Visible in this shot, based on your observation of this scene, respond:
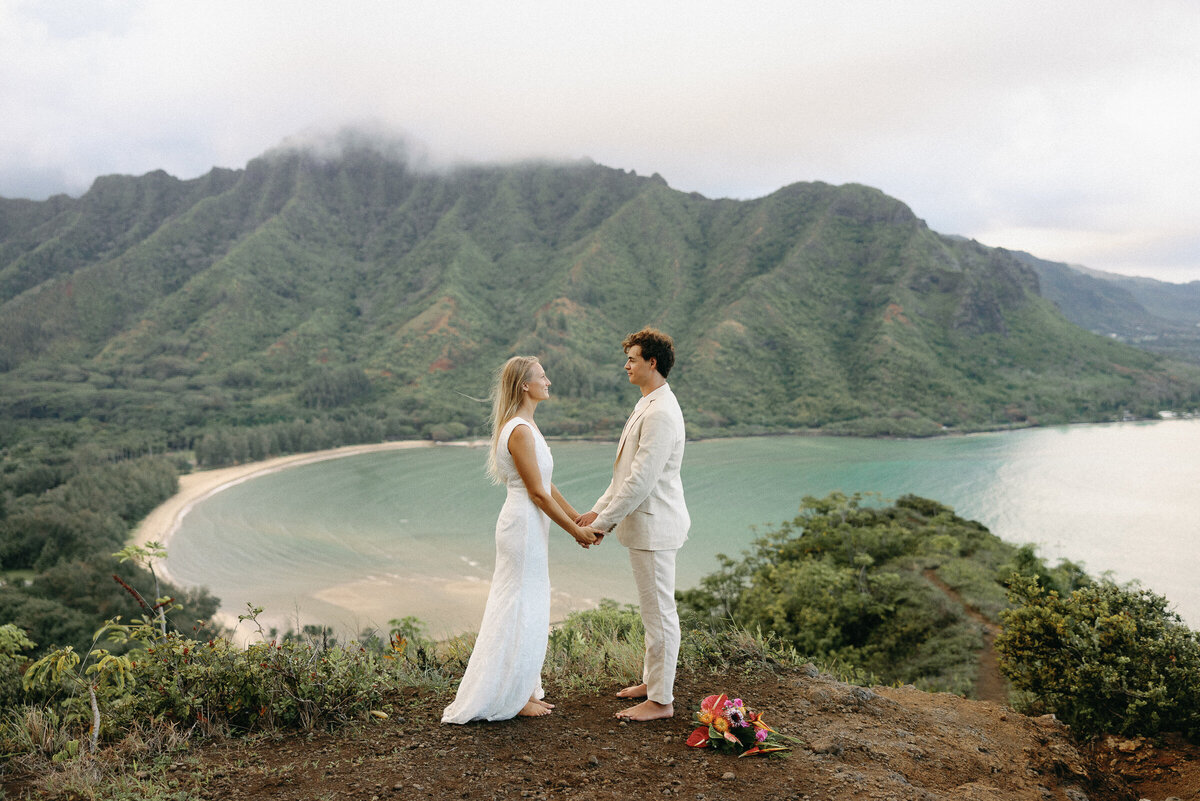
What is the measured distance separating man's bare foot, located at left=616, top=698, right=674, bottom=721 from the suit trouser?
0.05 metres


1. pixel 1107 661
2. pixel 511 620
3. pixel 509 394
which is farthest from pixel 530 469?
pixel 1107 661

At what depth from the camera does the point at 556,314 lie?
97000 millimetres

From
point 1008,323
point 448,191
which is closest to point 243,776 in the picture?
point 1008,323

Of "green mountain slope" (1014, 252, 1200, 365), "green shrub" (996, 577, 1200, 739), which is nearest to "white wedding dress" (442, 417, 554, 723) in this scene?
"green shrub" (996, 577, 1200, 739)

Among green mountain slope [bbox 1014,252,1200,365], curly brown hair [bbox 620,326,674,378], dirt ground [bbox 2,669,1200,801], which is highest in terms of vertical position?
green mountain slope [bbox 1014,252,1200,365]

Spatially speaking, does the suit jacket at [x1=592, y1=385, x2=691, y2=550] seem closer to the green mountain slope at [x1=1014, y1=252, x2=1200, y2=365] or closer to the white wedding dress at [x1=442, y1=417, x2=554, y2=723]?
the white wedding dress at [x1=442, y1=417, x2=554, y2=723]

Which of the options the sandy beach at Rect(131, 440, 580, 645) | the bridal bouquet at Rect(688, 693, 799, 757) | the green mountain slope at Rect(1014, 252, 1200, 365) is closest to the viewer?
the bridal bouquet at Rect(688, 693, 799, 757)

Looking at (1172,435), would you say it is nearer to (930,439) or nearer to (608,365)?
(930,439)

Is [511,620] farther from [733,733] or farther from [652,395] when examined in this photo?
[652,395]

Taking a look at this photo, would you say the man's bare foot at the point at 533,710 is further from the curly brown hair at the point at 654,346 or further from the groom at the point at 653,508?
the curly brown hair at the point at 654,346

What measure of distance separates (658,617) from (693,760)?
2.22 feet

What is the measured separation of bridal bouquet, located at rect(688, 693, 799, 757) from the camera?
10.6ft

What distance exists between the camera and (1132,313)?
583 feet

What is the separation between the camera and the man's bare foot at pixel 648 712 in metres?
3.56
